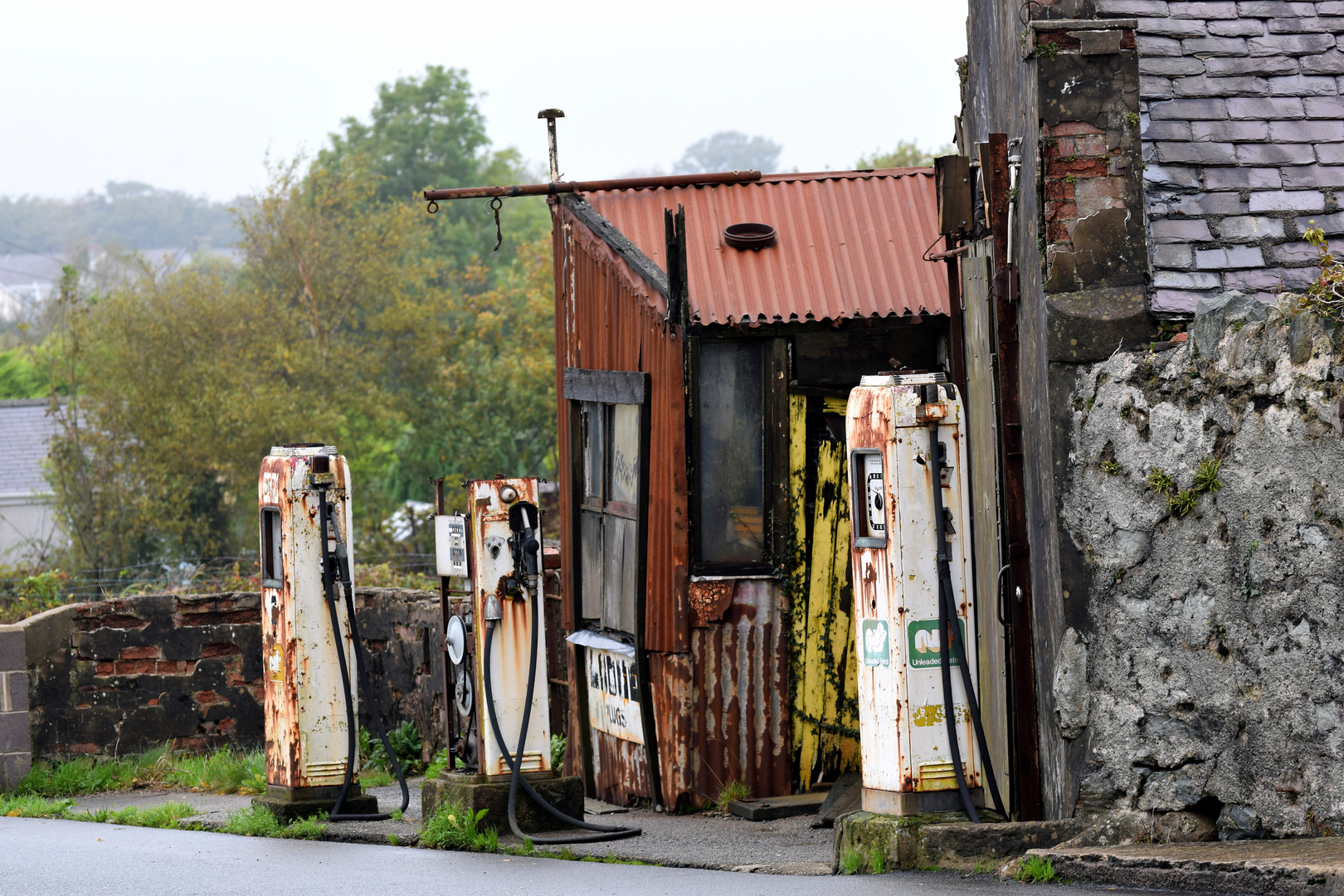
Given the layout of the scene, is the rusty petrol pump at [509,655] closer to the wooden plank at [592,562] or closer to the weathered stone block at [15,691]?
the wooden plank at [592,562]

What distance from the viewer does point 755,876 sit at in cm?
712

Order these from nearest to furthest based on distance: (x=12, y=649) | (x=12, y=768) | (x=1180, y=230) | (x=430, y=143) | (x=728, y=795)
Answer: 1. (x=1180, y=230)
2. (x=728, y=795)
3. (x=12, y=768)
4. (x=12, y=649)
5. (x=430, y=143)

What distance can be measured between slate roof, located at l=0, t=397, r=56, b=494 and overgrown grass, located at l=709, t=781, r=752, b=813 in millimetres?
28661

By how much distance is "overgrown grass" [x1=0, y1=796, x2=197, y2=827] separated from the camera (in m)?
10.1

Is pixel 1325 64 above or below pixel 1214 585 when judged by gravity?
above

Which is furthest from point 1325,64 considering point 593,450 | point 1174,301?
point 593,450

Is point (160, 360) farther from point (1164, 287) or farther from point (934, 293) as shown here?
point (1164, 287)

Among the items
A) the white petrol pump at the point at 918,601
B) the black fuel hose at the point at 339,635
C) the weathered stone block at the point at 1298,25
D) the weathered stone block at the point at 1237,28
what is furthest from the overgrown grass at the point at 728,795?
the weathered stone block at the point at 1298,25

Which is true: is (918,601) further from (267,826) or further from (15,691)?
(15,691)

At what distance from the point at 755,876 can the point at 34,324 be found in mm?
67774

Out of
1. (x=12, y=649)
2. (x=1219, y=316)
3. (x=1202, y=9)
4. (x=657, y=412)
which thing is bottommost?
(x=12, y=649)

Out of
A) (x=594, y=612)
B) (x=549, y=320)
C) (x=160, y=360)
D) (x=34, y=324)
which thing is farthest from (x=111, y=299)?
(x=34, y=324)

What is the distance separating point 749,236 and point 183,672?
658 centimetres

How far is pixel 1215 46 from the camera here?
7.82 m
